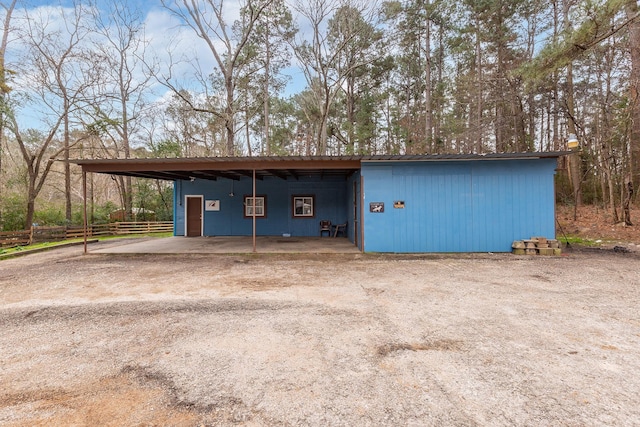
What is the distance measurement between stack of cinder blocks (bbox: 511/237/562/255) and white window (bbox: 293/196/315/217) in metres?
6.82

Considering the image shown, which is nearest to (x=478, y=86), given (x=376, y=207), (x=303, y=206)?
(x=303, y=206)

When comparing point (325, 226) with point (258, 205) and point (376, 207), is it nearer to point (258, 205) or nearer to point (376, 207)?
point (258, 205)

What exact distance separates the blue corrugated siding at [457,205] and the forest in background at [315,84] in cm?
536

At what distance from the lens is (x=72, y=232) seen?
41.2 ft

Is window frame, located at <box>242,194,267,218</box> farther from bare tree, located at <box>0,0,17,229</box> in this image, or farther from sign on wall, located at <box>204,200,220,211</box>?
bare tree, located at <box>0,0,17,229</box>

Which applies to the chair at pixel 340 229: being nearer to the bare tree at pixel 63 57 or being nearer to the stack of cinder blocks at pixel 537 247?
the stack of cinder blocks at pixel 537 247

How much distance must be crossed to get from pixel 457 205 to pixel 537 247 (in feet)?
6.70

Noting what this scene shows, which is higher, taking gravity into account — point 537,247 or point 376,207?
point 376,207

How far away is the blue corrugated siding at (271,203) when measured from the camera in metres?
11.5

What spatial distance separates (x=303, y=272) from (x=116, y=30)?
1754 centimetres

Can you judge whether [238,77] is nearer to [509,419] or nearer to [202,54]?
[202,54]

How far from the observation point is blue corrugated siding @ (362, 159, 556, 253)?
733cm

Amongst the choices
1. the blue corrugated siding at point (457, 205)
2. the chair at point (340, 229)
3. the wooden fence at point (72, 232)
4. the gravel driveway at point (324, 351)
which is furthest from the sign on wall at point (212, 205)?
the gravel driveway at point (324, 351)

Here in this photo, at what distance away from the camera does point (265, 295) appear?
4.20 m
